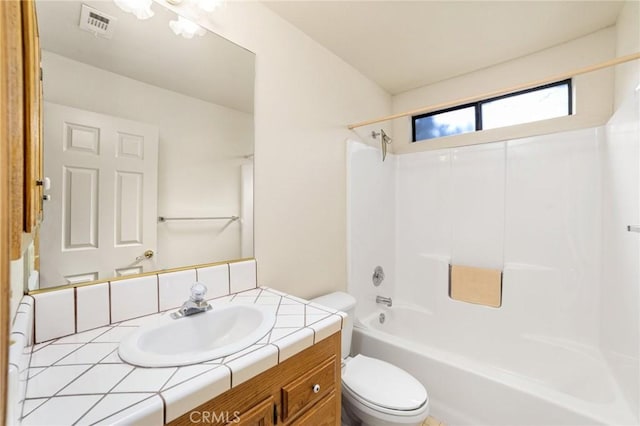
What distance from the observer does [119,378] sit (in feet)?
2.09

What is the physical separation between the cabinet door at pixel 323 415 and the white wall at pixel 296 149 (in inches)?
25.9

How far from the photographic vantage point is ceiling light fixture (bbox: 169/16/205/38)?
45.7 inches

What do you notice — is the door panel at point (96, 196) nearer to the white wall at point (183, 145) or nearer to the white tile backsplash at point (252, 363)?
the white wall at point (183, 145)

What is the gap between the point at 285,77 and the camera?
159 centimetres

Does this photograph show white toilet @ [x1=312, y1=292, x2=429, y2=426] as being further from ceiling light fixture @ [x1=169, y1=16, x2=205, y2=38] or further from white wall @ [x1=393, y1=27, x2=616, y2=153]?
white wall @ [x1=393, y1=27, x2=616, y2=153]

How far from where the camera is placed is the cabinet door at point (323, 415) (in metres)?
0.89

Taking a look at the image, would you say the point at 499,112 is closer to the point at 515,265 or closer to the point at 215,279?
the point at 515,265

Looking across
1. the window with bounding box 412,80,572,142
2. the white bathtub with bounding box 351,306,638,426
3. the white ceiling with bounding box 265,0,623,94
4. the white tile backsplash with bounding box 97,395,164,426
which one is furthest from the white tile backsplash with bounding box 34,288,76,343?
the window with bounding box 412,80,572,142

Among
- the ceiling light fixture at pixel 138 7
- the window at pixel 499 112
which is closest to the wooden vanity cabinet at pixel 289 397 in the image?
the ceiling light fixture at pixel 138 7

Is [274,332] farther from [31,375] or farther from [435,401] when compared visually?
[435,401]

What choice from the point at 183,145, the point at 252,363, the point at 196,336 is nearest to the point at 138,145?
the point at 183,145

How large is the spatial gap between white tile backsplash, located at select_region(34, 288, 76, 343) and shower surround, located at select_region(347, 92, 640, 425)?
151cm

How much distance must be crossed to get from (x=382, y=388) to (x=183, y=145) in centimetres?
148

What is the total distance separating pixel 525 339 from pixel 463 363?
76 centimetres
